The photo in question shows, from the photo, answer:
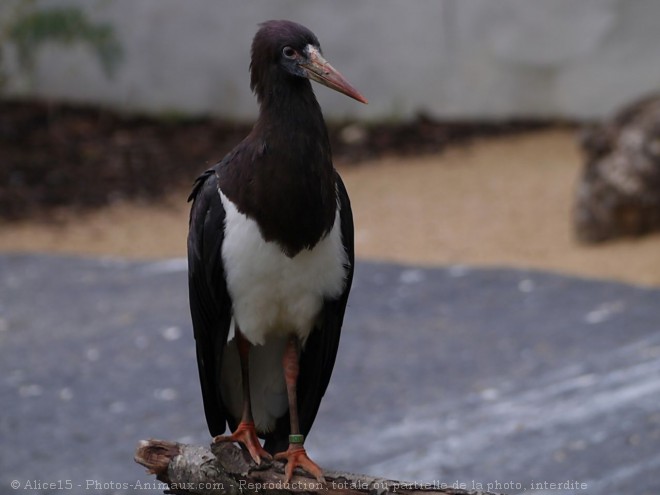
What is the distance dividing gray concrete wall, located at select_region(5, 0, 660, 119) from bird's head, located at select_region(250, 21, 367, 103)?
27.6ft

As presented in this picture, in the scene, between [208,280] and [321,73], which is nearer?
[321,73]

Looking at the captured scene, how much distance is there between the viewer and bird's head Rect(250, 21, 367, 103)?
3.17m

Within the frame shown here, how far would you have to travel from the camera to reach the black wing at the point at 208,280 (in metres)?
3.27

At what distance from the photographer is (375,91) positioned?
11969mm

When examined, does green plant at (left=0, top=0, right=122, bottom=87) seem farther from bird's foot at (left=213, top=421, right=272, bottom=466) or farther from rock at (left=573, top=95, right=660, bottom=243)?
bird's foot at (left=213, top=421, right=272, bottom=466)

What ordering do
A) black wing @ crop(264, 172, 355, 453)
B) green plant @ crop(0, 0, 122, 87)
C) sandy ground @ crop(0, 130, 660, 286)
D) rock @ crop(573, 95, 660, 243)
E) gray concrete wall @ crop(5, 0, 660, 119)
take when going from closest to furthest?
1. black wing @ crop(264, 172, 355, 453)
2. rock @ crop(573, 95, 660, 243)
3. sandy ground @ crop(0, 130, 660, 286)
4. green plant @ crop(0, 0, 122, 87)
5. gray concrete wall @ crop(5, 0, 660, 119)

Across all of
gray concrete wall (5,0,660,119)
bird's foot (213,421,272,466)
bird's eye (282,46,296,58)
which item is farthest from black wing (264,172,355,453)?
gray concrete wall (5,0,660,119)

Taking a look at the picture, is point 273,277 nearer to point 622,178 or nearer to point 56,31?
point 622,178

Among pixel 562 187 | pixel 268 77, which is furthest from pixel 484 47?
pixel 268 77

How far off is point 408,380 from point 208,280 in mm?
2953

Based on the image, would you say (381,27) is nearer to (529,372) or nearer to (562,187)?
(562,187)

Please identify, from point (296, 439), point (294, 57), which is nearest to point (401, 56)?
point (294, 57)

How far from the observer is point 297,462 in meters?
3.22

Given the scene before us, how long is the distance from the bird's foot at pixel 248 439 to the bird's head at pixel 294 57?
969mm
